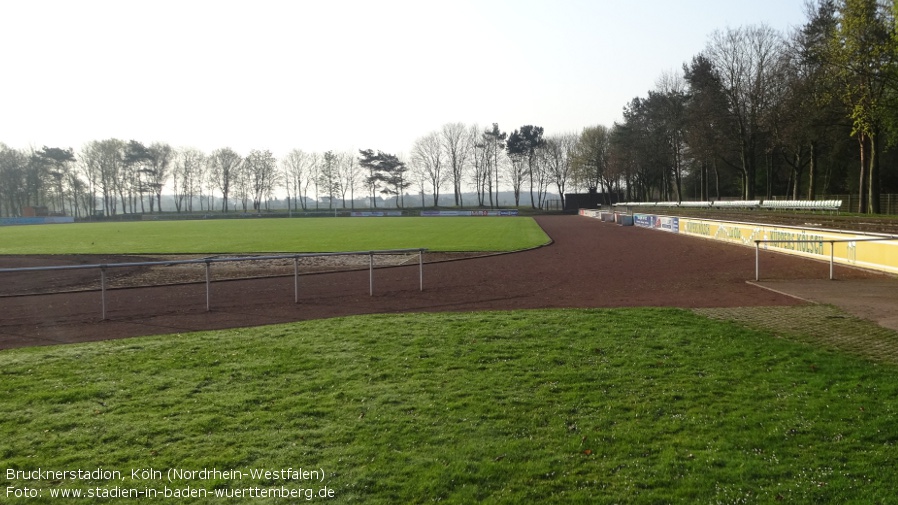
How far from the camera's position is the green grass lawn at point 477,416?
443 centimetres

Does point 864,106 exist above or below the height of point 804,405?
above

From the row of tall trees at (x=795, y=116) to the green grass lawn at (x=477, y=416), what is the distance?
24401 millimetres

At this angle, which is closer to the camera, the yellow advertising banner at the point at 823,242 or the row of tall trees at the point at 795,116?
the yellow advertising banner at the point at 823,242

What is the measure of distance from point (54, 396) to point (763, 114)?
4624cm

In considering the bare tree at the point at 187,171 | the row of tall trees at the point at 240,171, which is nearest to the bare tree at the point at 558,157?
the row of tall trees at the point at 240,171

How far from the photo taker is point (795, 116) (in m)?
37.2

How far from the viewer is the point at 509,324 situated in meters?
9.74

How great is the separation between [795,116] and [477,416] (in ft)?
129

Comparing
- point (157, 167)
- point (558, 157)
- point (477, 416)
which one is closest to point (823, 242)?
point (477, 416)

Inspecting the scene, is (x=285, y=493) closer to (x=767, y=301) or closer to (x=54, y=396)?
(x=54, y=396)

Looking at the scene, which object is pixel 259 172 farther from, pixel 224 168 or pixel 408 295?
pixel 408 295

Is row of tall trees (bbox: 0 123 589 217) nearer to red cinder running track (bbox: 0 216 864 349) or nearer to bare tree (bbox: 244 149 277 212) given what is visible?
bare tree (bbox: 244 149 277 212)

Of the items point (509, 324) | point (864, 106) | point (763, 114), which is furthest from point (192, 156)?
point (509, 324)

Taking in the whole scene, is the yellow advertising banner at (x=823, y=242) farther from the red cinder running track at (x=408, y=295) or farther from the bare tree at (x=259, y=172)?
the bare tree at (x=259, y=172)
